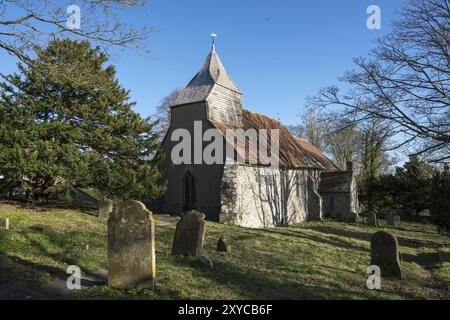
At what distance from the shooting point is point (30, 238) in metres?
9.48

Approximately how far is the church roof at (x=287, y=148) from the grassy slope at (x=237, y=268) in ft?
31.1

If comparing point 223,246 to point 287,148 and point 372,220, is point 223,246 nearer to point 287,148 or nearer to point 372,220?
point 287,148

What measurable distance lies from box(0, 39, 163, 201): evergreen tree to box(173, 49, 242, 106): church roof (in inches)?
126

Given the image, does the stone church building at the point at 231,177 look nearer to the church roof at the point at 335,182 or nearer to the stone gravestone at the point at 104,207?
the church roof at the point at 335,182

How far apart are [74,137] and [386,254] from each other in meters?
14.5

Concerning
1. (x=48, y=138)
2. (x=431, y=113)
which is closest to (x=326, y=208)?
(x=431, y=113)

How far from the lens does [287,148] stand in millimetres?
26531

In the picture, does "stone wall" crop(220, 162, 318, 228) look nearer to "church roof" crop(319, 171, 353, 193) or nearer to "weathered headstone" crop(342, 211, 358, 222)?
"church roof" crop(319, 171, 353, 193)

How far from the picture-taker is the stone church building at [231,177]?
20294 mm

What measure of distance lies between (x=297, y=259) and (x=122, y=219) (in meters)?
6.28

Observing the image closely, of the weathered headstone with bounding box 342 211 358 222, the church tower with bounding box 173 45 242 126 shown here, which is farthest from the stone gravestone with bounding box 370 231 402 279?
the weathered headstone with bounding box 342 211 358 222

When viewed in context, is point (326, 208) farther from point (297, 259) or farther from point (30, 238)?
point (30, 238)
